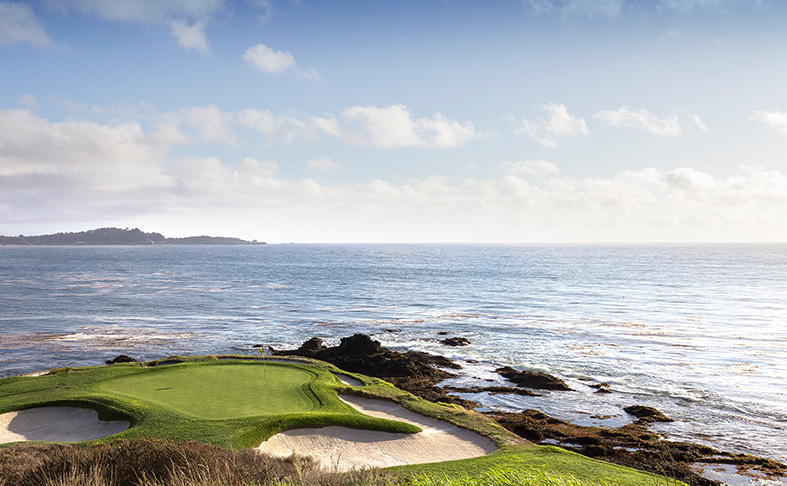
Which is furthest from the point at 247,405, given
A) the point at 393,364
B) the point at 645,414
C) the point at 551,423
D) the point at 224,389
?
the point at 645,414

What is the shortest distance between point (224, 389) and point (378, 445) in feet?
19.1

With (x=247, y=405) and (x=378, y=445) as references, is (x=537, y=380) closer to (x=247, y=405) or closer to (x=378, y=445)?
(x=378, y=445)

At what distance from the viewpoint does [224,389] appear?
50.0 feet

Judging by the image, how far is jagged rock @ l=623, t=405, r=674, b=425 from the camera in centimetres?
1741

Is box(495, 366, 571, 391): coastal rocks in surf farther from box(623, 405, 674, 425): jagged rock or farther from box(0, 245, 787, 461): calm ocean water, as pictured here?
box(623, 405, 674, 425): jagged rock

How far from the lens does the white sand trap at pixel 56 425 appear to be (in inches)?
487

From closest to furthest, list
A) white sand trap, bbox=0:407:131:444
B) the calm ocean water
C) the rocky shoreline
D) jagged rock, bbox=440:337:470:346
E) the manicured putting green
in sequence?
white sand trap, bbox=0:407:131:444 < the rocky shoreline < the manicured putting green < the calm ocean water < jagged rock, bbox=440:337:470:346

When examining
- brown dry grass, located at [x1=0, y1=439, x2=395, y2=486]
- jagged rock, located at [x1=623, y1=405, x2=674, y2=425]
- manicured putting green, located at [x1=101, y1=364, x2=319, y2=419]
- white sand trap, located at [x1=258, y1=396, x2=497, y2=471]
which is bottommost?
jagged rock, located at [x1=623, y1=405, x2=674, y2=425]

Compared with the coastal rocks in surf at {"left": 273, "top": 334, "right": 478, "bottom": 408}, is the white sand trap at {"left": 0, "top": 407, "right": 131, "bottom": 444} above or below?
above

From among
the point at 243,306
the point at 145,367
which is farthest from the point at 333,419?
the point at 243,306

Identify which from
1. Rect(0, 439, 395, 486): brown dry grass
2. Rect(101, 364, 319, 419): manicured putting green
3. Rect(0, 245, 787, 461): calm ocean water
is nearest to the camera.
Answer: Rect(0, 439, 395, 486): brown dry grass

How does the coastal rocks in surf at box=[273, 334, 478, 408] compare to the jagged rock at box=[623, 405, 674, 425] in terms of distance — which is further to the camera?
the coastal rocks in surf at box=[273, 334, 478, 408]

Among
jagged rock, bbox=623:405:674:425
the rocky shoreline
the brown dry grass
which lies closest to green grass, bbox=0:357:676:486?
the brown dry grass

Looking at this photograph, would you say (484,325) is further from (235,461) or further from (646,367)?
(235,461)
